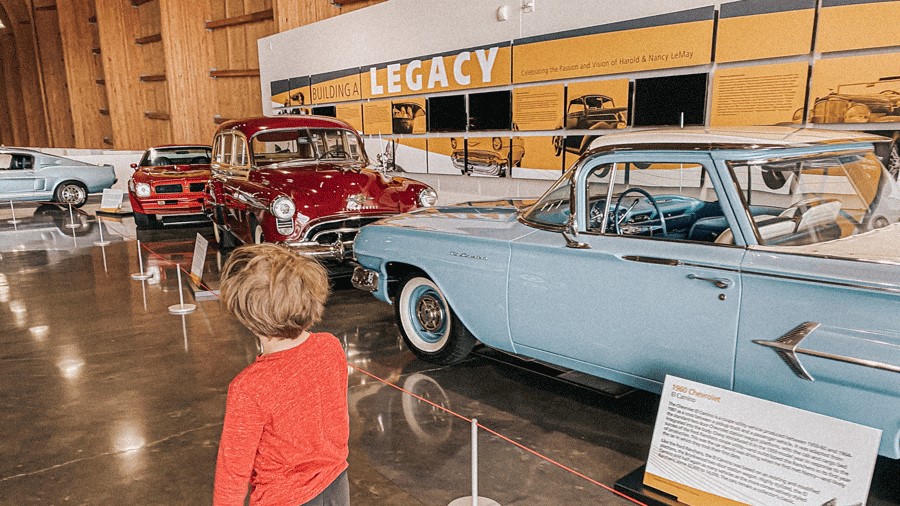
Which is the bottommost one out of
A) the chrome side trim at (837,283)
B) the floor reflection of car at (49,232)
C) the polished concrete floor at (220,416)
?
the polished concrete floor at (220,416)

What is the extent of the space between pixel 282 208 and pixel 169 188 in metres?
5.50

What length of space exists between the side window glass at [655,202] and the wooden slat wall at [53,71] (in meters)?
30.6

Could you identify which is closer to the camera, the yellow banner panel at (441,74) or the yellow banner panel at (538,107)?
the yellow banner panel at (538,107)

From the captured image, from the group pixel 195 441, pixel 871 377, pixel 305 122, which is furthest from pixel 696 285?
pixel 305 122

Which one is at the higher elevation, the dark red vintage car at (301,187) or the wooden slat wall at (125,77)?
the wooden slat wall at (125,77)

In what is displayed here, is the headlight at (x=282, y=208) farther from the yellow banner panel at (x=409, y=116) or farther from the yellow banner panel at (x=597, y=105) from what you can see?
the yellow banner panel at (x=409, y=116)

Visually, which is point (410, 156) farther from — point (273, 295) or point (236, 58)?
point (236, 58)

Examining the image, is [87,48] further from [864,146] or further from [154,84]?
[864,146]

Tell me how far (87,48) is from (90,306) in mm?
23589

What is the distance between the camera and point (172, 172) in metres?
10.9

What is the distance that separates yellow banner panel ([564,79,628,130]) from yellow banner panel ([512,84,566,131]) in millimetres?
162

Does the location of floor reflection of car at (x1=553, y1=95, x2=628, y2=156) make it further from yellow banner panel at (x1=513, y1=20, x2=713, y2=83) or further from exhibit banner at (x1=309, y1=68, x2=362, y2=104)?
exhibit banner at (x1=309, y1=68, x2=362, y2=104)

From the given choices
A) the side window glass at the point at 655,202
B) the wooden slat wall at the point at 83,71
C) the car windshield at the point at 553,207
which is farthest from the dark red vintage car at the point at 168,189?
the wooden slat wall at the point at 83,71

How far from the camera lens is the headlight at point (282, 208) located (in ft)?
20.8
